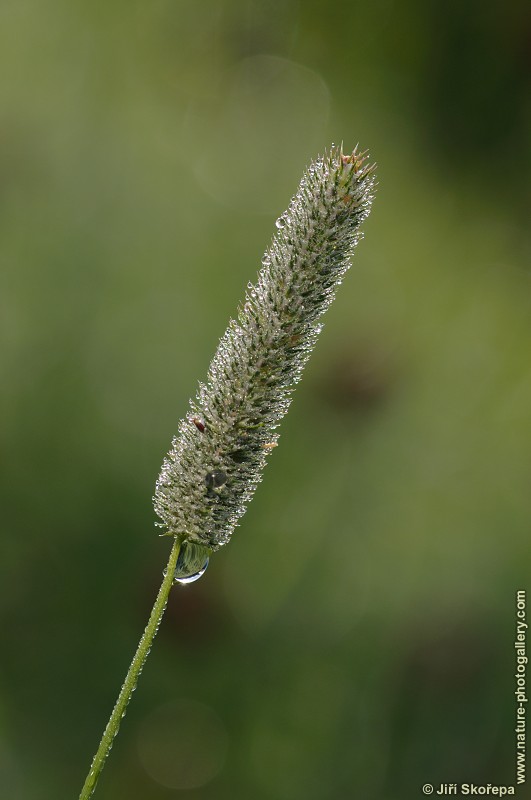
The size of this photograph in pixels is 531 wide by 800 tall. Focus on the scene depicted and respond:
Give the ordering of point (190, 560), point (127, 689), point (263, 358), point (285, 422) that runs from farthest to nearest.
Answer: point (285, 422)
point (190, 560)
point (263, 358)
point (127, 689)

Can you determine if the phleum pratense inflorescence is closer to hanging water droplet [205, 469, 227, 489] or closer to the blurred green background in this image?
hanging water droplet [205, 469, 227, 489]

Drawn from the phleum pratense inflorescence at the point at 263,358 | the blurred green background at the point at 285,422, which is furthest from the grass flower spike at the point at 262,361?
the blurred green background at the point at 285,422

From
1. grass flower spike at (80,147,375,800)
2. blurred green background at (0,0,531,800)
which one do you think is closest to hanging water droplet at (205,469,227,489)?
grass flower spike at (80,147,375,800)

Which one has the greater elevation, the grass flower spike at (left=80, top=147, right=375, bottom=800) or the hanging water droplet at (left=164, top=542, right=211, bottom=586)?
the grass flower spike at (left=80, top=147, right=375, bottom=800)

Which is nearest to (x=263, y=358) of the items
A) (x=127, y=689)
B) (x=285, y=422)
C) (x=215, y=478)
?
(x=215, y=478)

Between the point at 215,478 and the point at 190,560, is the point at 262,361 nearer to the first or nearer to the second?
the point at 215,478

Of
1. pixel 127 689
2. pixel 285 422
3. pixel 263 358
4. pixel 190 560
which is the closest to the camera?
pixel 127 689

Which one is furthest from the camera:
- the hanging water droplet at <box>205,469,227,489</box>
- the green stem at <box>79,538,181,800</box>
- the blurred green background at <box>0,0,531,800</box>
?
the blurred green background at <box>0,0,531,800</box>

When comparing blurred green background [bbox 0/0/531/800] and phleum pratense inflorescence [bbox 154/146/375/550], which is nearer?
phleum pratense inflorescence [bbox 154/146/375/550]
